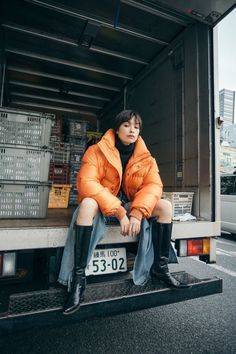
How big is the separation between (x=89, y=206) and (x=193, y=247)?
1.05 m

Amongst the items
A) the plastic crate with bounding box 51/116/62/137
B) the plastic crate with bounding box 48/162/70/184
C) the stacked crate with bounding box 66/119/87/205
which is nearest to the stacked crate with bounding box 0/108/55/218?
the plastic crate with bounding box 48/162/70/184

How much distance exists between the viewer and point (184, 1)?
87.6 inches

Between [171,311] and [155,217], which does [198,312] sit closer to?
[171,311]

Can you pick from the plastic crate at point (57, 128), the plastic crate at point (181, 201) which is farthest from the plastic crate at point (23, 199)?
the plastic crate at point (57, 128)

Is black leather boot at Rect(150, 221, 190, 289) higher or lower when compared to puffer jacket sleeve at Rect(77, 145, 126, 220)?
lower

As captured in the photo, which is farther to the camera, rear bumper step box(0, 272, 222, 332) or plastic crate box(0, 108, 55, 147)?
plastic crate box(0, 108, 55, 147)

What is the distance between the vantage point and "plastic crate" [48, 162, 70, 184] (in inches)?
168

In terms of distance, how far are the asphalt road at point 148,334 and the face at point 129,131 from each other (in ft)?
5.44

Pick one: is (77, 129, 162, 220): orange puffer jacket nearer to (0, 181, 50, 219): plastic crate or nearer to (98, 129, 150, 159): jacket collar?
(98, 129, 150, 159): jacket collar

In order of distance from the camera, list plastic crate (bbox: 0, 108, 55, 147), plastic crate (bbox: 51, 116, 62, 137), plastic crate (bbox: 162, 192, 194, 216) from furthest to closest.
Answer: plastic crate (bbox: 51, 116, 62, 137) < plastic crate (bbox: 162, 192, 194, 216) < plastic crate (bbox: 0, 108, 55, 147)

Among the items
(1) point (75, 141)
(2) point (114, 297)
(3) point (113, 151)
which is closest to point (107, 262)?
(2) point (114, 297)

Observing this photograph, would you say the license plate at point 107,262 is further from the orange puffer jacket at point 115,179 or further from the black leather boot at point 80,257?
the orange puffer jacket at point 115,179

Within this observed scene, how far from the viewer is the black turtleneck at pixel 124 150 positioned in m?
2.23

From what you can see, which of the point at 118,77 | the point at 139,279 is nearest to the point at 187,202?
the point at 139,279
